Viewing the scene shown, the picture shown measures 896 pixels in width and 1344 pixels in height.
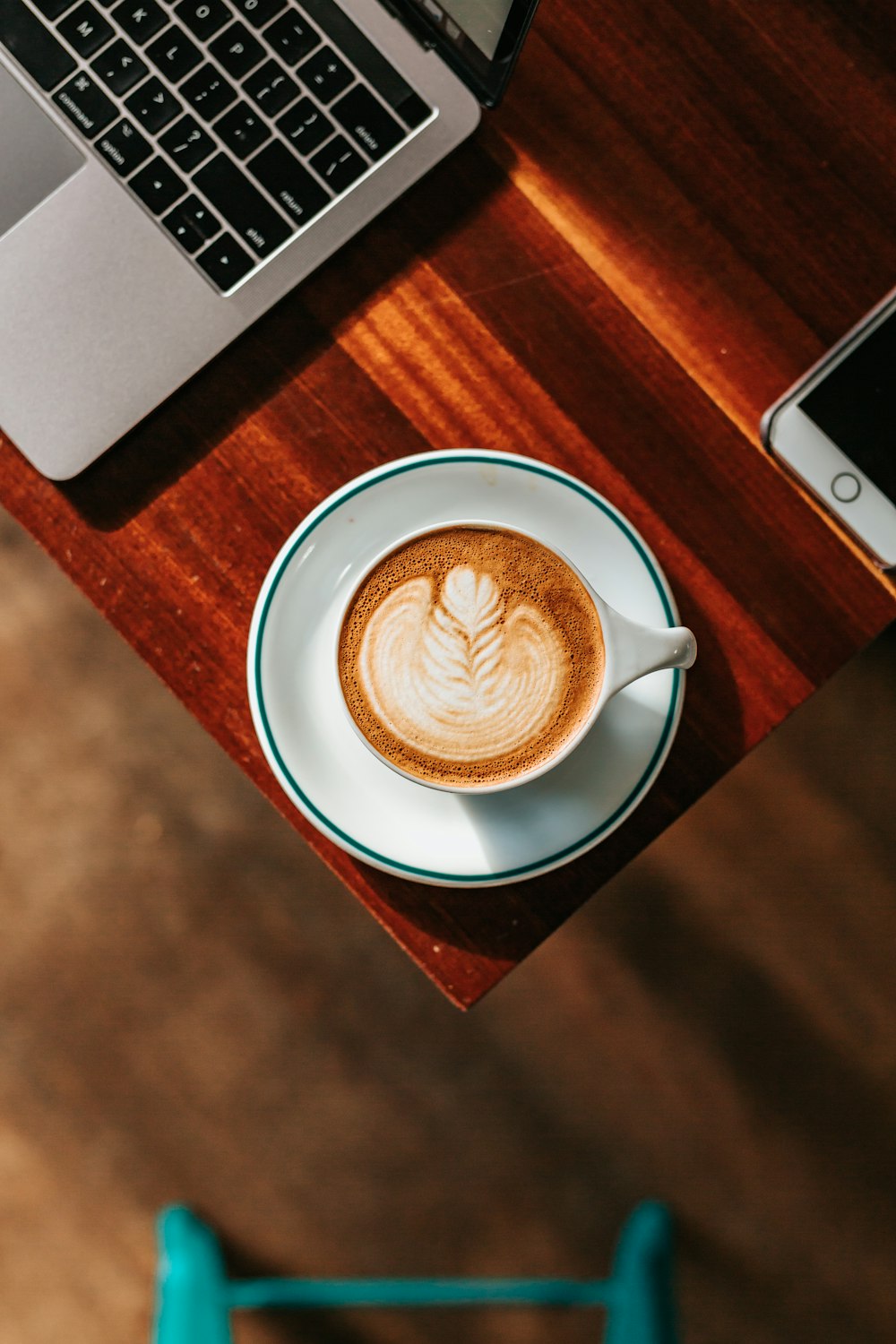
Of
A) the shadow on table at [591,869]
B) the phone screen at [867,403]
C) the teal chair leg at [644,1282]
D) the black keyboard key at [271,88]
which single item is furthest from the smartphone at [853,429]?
the teal chair leg at [644,1282]

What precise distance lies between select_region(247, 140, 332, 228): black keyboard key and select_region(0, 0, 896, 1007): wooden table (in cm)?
4

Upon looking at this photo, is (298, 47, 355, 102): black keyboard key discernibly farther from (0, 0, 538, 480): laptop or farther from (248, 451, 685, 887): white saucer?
(248, 451, 685, 887): white saucer

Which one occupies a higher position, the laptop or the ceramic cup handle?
the laptop

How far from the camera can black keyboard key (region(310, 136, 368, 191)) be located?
0.63 m

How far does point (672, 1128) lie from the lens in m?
1.29

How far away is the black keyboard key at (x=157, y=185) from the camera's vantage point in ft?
2.06

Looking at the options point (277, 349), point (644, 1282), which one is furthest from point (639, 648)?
point (644, 1282)

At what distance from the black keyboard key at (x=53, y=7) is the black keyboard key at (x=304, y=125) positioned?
0.47 ft

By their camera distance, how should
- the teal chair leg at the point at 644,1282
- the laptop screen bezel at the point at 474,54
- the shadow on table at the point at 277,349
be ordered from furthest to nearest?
the teal chair leg at the point at 644,1282 < the shadow on table at the point at 277,349 < the laptop screen bezel at the point at 474,54

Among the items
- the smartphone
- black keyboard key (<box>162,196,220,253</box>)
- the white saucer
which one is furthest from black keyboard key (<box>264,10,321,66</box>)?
the smartphone

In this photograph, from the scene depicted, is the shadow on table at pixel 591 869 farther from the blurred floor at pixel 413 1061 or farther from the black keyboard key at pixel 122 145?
the blurred floor at pixel 413 1061

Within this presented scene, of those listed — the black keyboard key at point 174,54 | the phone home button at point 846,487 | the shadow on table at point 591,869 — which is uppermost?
the black keyboard key at point 174,54

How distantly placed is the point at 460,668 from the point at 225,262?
285 millimetres

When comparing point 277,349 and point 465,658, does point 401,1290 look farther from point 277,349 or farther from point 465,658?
point 277,349
